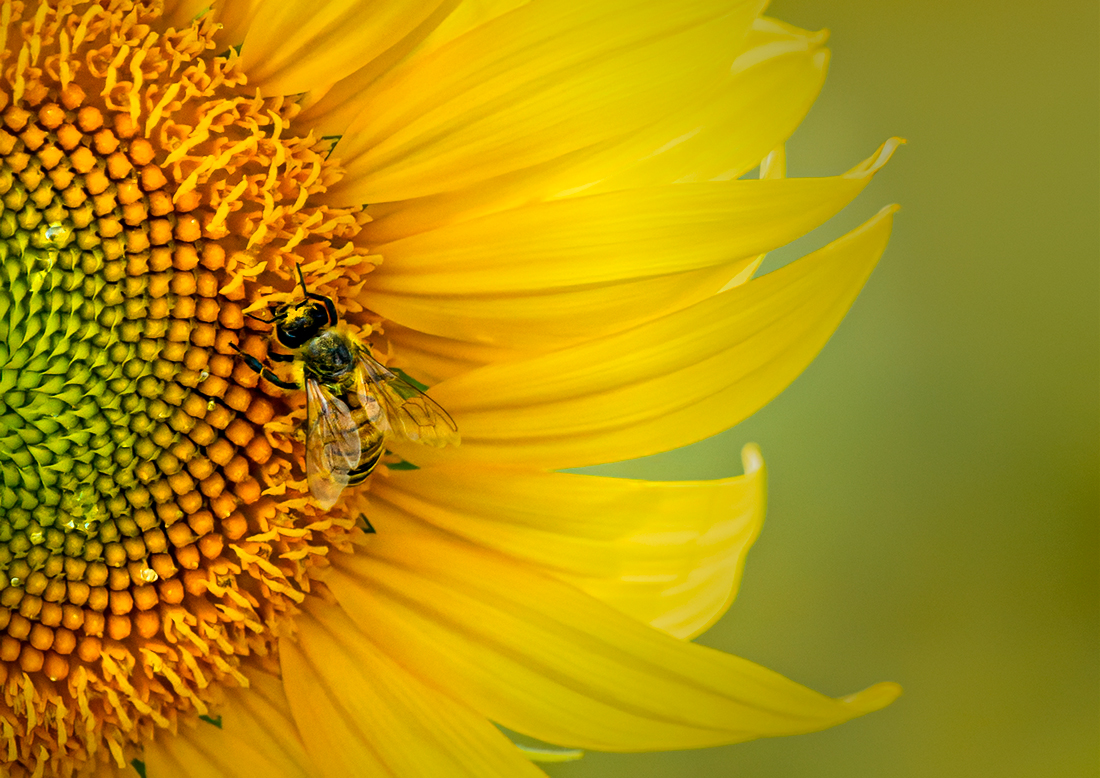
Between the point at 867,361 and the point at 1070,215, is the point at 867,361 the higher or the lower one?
the lower one

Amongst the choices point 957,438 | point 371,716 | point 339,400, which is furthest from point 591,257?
point 957,438

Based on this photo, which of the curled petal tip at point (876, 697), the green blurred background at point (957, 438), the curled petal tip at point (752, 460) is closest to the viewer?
the curled petal tip at point (876, 697)

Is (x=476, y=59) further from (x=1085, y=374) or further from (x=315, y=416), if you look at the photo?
(x=1085, y=374)

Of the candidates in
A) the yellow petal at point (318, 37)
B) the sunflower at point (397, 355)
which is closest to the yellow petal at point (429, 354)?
the sunflower at point (397, 355)

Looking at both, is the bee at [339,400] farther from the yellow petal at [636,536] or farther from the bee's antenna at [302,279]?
the yellow petal at [636,536]

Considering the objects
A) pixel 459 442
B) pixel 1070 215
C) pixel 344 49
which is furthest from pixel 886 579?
pixel 344 49

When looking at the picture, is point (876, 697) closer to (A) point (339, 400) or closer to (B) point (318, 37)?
(A) point (339, 400)
